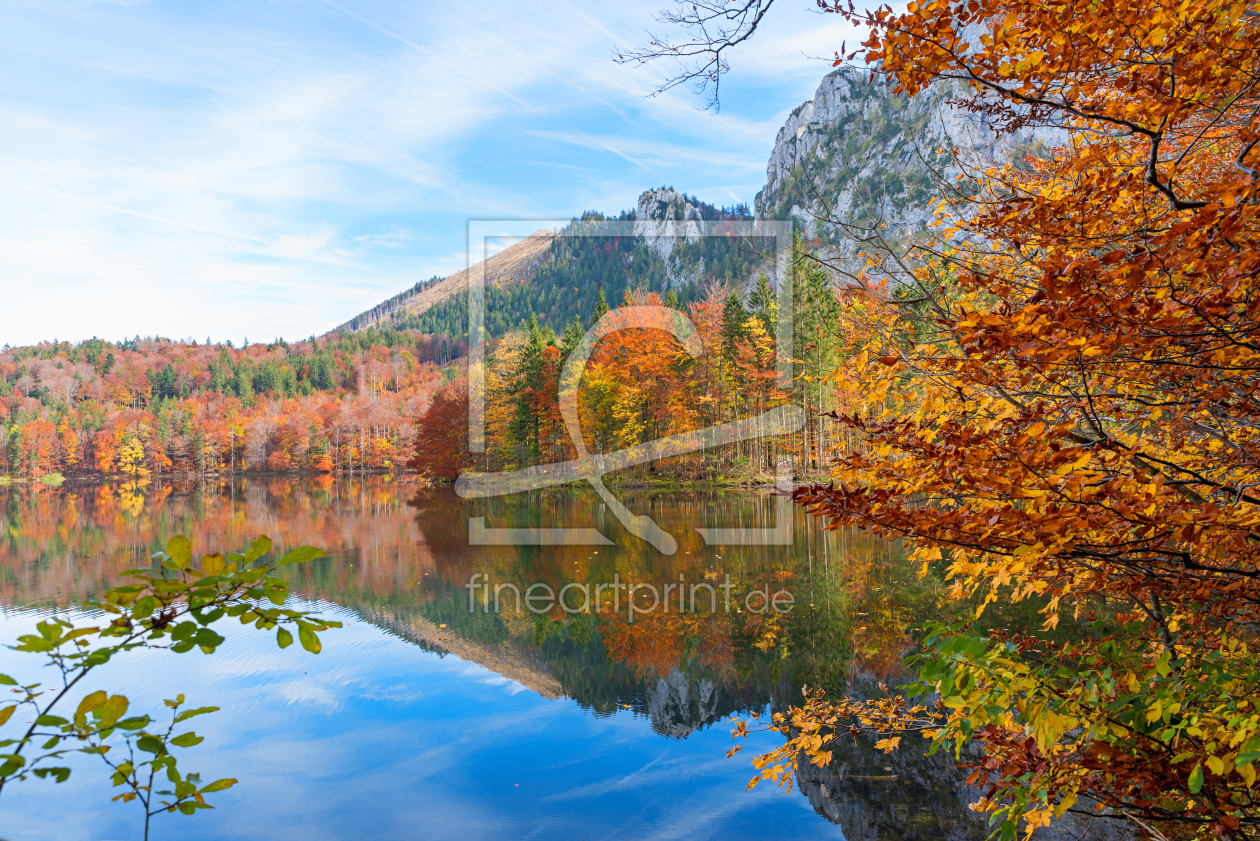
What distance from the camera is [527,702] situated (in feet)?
28.1

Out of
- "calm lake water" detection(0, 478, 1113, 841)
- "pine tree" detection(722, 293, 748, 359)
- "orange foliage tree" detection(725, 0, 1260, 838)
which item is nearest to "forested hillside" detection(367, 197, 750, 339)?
"pine tree" detection(722, 293, 748, 359)

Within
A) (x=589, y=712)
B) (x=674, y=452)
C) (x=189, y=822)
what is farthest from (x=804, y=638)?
(x=674, y=452)

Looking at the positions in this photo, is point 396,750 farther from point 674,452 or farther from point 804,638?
point 674,452

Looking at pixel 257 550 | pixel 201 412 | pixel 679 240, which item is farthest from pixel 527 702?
pixel 679 240

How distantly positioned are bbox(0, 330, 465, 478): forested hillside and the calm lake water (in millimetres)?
54857

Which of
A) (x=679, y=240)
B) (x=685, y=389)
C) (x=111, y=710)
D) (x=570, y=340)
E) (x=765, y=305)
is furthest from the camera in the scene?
(x=679, y=240)

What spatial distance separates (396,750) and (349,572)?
32.0ft

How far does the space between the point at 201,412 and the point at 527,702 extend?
8250 cm

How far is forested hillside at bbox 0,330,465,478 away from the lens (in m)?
69.3

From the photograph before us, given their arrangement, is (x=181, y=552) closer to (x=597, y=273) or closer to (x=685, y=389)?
(x=685, y=389)

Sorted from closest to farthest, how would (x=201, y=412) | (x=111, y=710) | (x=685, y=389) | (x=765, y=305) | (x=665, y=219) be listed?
(x=111, y=710) < (x=685, y=389) < (x=765, y=305) < (x=201, y=412) < (x=665, y=219)

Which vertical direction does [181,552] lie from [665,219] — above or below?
below

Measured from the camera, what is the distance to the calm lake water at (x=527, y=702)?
585cm

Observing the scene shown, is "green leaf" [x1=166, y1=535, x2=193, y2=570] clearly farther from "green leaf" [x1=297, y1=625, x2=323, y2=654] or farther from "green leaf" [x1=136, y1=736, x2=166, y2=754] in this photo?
"green leaf" [x1=136, y1=736, x2=166, y2=754]
